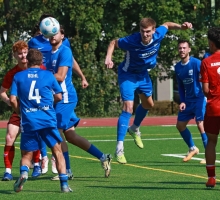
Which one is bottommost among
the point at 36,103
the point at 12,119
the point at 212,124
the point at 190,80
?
the point at 12,119

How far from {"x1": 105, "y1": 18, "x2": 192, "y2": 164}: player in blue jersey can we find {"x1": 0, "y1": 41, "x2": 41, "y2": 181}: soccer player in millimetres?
1639

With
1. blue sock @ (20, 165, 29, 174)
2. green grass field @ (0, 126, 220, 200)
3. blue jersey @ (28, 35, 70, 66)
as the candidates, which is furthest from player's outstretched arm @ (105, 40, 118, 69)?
blue sock @ (20, 165, 29, 174)

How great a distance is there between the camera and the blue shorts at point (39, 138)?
9297mm

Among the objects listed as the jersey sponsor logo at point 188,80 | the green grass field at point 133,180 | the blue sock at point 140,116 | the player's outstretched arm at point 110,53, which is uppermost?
the player's outstretched arm at point 110,53

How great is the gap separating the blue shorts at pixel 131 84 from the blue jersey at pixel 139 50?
99 millimetres

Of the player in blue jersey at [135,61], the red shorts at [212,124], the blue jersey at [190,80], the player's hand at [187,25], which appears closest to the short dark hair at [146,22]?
the player in blue jersey at [135,61]

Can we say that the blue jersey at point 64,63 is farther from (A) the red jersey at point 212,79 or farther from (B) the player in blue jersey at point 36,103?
(A) the red jersey at point 212,79

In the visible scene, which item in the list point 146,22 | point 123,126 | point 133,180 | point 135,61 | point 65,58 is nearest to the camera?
point 65,58

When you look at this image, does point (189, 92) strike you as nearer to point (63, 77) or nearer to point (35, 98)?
point (63, 77)

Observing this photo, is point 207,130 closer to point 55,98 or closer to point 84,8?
point 55,98

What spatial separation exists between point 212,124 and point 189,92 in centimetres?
444

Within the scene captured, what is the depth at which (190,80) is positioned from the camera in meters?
13.7

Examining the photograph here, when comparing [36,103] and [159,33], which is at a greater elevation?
[159,33]

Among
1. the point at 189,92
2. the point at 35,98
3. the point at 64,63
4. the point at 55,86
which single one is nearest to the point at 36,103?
the point at 35,98
